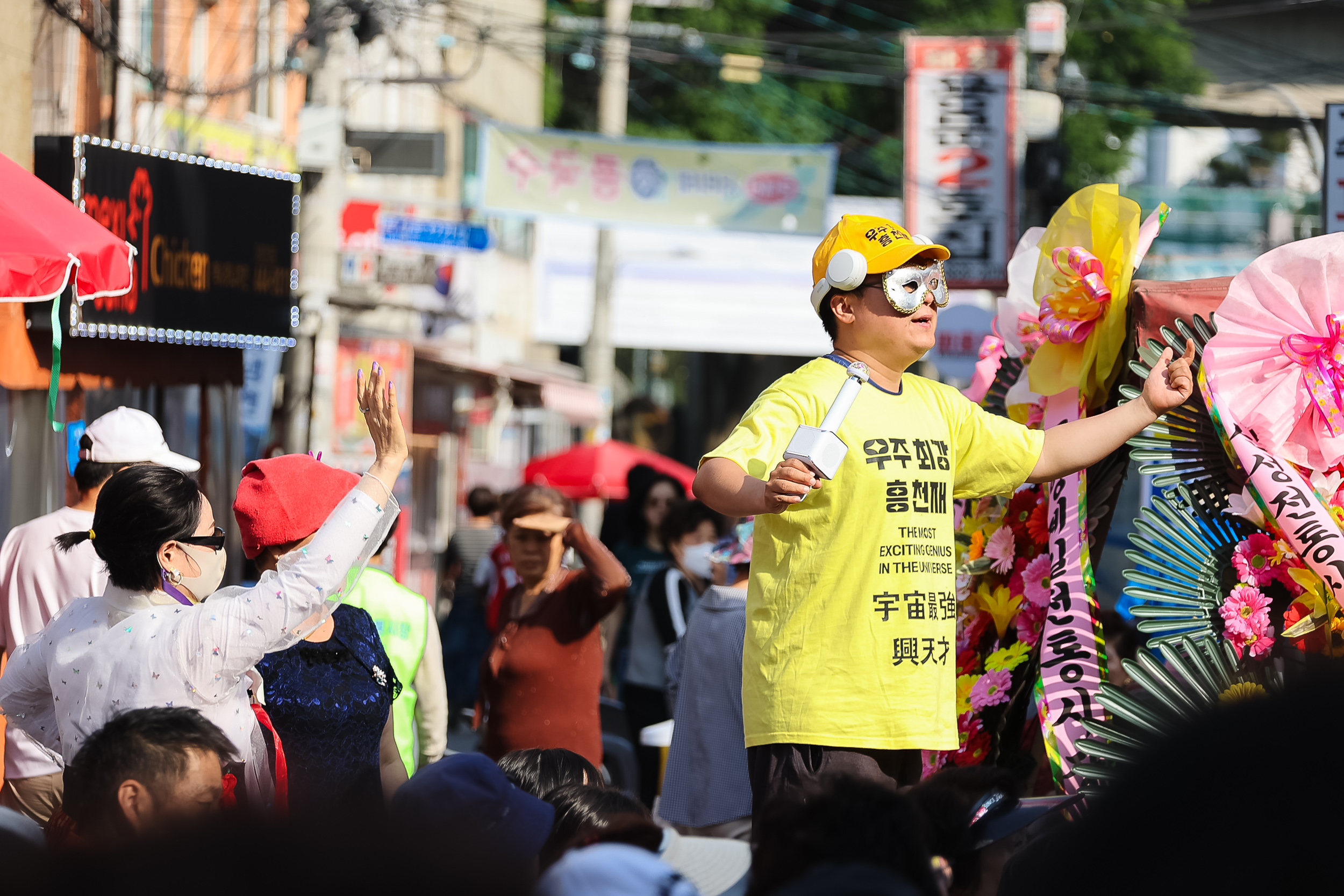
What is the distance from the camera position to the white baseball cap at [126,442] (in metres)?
4.43

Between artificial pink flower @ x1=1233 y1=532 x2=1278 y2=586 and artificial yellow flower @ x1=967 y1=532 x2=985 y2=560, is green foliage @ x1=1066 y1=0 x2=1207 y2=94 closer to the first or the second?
artificial yellow flower @ x1=967 y1=532 x2=985 y2=560

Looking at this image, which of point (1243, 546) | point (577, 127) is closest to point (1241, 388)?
point (1243, 546)

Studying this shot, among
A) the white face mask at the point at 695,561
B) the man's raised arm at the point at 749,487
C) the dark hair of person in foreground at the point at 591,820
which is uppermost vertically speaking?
the man's raised arm at the point at 749,487

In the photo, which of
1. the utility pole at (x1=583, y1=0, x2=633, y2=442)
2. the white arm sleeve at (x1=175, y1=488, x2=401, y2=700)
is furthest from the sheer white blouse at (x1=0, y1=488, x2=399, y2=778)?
the utility pole at (x1=583, y1=0, x2=633, y2=442)

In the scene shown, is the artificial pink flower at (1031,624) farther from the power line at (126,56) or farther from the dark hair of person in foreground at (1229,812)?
the power line at (126,56)

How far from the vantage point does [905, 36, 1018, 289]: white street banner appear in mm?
12867

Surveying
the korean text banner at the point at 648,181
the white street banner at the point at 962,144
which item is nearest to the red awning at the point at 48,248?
the korean text banner at the point at 648,181

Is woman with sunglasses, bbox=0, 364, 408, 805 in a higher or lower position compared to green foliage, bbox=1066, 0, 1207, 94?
lower

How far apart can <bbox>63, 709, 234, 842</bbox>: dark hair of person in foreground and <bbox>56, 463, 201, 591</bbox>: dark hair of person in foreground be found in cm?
53

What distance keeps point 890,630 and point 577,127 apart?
28.0 metres

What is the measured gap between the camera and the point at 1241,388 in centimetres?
347

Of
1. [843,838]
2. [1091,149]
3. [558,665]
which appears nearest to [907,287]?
[843,838]

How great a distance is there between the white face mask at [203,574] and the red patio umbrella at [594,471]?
9.65 meters

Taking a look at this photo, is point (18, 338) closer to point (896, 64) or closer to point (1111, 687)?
point (1111, 687)
